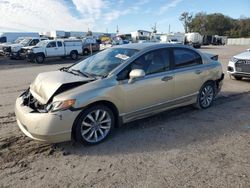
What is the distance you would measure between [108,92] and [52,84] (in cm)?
94

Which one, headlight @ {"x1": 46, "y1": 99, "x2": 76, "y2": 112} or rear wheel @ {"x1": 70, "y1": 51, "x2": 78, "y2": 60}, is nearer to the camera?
headlight @ {"x1": 46, "y1": 99, "x2": 76, "y2": 112}

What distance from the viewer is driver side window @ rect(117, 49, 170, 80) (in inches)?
191

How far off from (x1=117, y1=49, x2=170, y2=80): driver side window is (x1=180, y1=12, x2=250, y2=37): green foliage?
91.0 meters

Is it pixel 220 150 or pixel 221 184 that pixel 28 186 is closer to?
pixel 221 184

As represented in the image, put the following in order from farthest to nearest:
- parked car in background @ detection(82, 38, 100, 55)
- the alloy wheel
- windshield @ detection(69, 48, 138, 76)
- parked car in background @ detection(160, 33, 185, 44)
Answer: parked car in background @ detection(160, 33, 185, 44) → parked car in background @ detection(82, 38, 100, 55) → windshield @ detection(69, 48, 138, 76) → the alloy wheel

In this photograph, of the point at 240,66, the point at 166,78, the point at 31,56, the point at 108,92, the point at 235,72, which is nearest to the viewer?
the point at 108,92

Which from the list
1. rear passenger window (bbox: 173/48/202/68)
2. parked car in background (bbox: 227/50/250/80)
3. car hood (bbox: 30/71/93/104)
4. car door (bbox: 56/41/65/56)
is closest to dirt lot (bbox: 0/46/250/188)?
car hood (bbox: 30/71/93/104)

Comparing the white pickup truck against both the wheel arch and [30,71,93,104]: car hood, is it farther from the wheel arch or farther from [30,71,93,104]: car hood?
the wheel arch

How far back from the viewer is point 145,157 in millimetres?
4160

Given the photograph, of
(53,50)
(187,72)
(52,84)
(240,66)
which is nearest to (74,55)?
(53,50)

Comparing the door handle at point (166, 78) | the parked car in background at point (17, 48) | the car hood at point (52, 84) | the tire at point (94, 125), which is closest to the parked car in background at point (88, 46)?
the parked car in background at point (17, 48)

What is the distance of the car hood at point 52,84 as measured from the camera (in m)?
4.40

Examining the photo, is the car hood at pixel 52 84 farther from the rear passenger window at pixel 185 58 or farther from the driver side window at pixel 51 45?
the driver side window at pixel 51 45

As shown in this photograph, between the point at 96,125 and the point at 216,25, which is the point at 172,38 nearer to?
the point at 96,125
